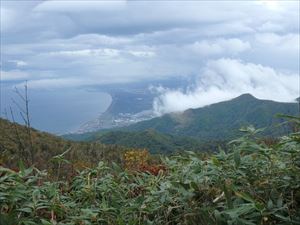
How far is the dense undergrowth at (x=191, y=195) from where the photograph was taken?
335 centimetres

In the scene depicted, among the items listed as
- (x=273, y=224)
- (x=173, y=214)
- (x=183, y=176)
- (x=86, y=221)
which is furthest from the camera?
(x=183, y=176)

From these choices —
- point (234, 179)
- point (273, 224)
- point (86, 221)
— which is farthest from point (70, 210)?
point (273, 224)

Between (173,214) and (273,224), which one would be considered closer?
(273,224)

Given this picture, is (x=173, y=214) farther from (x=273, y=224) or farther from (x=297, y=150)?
(x=297, y=150)

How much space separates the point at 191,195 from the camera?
3.58 metres

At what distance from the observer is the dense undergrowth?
3346 millimetres

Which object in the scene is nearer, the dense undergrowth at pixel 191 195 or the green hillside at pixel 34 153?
the dense undergrowth at pixel 191 195

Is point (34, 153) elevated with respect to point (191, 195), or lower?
lower

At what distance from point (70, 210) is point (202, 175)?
102cm

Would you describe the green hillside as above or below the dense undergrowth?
below

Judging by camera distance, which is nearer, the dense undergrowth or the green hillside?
the dense undergrowth

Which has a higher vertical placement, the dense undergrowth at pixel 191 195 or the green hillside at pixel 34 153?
the dense undergrowth at pixel 191 195

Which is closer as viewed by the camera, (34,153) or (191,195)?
(191,195)

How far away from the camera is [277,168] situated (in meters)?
3.72
